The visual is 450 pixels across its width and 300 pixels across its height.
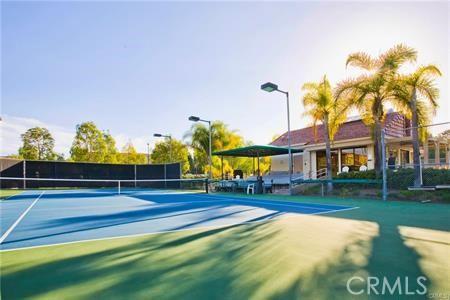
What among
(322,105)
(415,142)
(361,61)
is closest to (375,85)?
(361,61)

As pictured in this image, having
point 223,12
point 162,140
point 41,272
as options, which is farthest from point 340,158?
point 162,140

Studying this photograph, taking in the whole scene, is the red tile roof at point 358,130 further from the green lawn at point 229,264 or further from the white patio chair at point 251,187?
the green lawn at point 229,264

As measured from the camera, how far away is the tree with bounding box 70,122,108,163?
32344 millimetres

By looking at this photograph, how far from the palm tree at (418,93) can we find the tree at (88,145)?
3120 centimetres

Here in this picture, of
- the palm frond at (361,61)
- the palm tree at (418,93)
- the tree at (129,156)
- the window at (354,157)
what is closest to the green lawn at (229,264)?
the palm tree at (418,93)

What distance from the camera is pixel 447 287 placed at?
2.72 m

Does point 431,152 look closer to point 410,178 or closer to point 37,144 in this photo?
point 410,178

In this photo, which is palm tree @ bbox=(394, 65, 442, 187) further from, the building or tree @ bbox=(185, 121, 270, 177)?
tree @ bbox=(185, 121, 270, 177)

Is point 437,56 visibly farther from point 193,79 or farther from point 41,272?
point 41,272

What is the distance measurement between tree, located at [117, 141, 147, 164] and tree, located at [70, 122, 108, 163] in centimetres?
511

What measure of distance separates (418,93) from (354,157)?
9.06 m

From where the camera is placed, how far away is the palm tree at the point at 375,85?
13844 millimetres

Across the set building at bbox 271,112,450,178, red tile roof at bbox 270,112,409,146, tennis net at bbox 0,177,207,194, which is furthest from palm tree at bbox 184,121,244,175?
building at bbox 271,112,450,178

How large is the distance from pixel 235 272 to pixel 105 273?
5.05 ft
